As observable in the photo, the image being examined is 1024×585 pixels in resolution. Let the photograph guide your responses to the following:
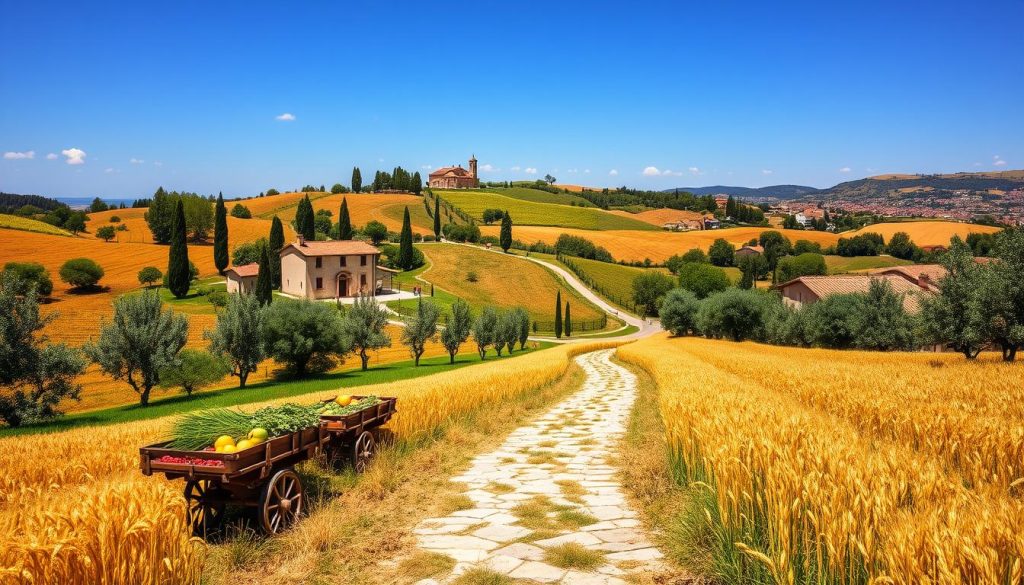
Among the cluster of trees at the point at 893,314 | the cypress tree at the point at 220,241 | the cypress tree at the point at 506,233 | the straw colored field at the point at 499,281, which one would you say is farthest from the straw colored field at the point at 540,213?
the cypress tree at the point at 220,241

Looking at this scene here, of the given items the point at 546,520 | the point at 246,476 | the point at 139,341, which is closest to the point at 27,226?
the point at 139,341

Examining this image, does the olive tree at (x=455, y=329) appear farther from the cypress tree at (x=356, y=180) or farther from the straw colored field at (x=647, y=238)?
the cypress tree at (x=356, y=180)

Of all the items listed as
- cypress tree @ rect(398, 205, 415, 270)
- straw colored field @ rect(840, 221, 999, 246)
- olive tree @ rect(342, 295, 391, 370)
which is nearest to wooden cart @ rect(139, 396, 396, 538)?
olive tree @ rect(342, 295, 391, 370)

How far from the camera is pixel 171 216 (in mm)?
98750

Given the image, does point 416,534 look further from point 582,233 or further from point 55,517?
point 582,233

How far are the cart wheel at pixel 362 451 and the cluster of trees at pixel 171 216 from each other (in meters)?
105

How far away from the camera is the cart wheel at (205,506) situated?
585cm

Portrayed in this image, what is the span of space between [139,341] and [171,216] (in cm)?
8415

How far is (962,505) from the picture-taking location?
3432 millimetres

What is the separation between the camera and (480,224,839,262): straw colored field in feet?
430

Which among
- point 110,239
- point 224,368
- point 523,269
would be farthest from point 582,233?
point 224,368

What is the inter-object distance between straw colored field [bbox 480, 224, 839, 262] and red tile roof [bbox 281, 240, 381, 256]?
57.4 metres

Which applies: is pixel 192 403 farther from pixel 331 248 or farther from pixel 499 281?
pixel 499 281

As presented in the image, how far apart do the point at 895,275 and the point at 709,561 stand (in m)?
71.4
